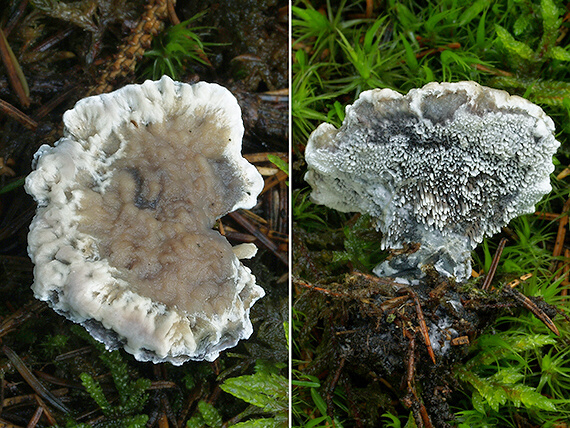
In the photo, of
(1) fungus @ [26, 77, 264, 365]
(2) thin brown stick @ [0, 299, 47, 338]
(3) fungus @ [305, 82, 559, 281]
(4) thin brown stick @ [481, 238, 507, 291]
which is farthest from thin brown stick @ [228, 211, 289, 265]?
(4) thin brown stick @ [481, 238, 507, 291]

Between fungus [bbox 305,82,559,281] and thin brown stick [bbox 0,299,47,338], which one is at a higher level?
fungus [bbox 305,82,559,281]

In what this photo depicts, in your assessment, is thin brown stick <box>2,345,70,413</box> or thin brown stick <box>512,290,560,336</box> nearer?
thin brown stick <box>2,345,70,413</box>

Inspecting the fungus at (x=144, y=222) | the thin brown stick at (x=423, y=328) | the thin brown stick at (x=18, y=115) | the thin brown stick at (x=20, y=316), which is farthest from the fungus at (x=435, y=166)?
the thin brown stick at (x=20, y=316)

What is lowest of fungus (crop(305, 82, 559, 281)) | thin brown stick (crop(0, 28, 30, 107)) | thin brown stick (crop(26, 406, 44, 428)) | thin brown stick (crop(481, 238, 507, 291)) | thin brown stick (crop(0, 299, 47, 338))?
thin brown stick (crop(26, 406, 44, 428))

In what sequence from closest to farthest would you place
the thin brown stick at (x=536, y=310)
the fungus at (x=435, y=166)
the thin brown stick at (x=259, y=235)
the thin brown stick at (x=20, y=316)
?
the fungus at (x=435, y=166), the thin brown stick at (x=20, y=316), the thin brown stick at (x=536, y=310), the thin brown stick at (x=259, y=235)

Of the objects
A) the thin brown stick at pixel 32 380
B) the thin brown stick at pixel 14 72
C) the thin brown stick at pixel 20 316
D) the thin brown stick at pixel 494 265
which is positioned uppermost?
the thin brown stick at pixel 14 72

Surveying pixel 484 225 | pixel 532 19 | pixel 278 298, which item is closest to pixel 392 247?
pixel 484 225

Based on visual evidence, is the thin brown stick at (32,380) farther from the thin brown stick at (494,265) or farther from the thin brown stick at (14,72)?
the thin brown stick at (494,265)

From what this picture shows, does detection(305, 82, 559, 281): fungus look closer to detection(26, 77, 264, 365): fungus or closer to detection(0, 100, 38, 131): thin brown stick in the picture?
detection(26, 77, 264, 365): fungus
